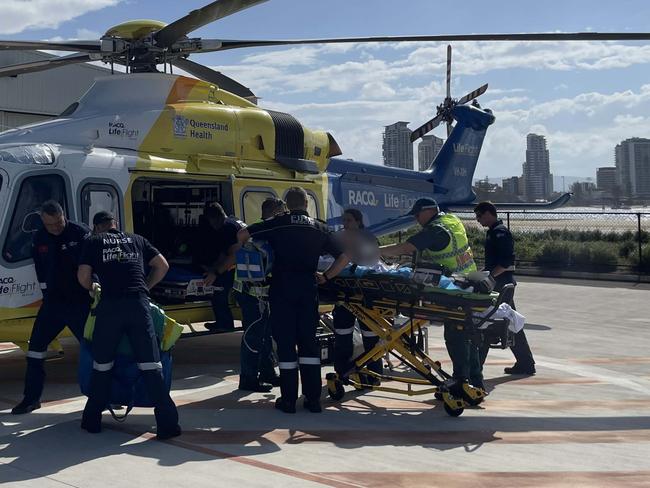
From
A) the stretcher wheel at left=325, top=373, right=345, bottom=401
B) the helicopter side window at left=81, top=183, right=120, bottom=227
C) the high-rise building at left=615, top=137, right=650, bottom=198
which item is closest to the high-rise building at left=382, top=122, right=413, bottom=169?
the helicopter side window at left=81, top=183, right=120, bottom=227

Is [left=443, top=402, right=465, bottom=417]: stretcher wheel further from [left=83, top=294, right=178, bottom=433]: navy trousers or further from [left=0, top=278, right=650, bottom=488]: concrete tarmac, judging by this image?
[left=83, top=294, right=178, bottom=433]: navy trousers

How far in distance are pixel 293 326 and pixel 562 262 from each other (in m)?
15.5

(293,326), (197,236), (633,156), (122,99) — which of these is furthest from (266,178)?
(633,156)

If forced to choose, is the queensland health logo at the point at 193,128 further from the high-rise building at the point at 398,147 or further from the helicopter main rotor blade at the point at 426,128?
the high-rise building at the point at 398,147

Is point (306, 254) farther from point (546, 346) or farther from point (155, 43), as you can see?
point (546, 346)

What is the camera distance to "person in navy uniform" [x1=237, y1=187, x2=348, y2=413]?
20.4 ft

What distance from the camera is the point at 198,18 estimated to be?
7.70 metres

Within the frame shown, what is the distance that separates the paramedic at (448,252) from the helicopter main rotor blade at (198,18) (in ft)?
8.13

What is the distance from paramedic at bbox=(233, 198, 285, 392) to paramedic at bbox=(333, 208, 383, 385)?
2.16 ft

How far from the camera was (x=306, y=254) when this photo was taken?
626 cm

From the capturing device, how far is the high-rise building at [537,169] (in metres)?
144

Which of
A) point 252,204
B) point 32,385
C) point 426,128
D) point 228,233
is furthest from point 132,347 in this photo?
point 426,128

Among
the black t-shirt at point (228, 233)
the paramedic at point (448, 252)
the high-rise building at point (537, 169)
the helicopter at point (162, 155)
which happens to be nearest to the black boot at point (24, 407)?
the helicopter at point (162, 155)

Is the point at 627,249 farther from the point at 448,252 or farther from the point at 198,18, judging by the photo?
the point at 198,18
